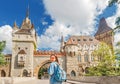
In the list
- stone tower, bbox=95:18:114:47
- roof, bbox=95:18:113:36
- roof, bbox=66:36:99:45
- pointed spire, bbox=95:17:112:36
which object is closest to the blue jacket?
roof, bbox=66:36:99:45

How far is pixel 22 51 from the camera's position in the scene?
55.2m

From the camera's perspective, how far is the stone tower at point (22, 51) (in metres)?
53.8

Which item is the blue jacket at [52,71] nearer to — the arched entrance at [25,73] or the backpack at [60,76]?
the backpack at [60,76]

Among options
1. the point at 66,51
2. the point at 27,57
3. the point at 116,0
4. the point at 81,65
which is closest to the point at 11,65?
the point at 27,57

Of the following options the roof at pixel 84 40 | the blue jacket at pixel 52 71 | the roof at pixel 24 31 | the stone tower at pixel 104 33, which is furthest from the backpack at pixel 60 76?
the stone tower at pixel 104 33

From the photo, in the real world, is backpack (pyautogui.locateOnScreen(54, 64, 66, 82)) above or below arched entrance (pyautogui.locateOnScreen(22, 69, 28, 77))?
above

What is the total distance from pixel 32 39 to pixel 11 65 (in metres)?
9.00

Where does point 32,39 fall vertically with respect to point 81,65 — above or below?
above

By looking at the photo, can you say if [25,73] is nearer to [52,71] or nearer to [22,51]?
[22,51]

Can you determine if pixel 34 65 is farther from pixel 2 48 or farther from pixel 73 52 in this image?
pixel 2 48

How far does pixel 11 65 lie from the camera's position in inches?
2138

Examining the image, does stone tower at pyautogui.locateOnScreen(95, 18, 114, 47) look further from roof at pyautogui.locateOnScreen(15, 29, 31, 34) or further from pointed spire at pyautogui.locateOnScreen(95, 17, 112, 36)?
roof at pyautogui.locateOnScreen(15, 29, 31, 34)

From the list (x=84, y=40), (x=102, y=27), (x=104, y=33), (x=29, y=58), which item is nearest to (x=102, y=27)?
(x=102, y=27)

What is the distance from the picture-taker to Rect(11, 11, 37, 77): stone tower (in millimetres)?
53812
